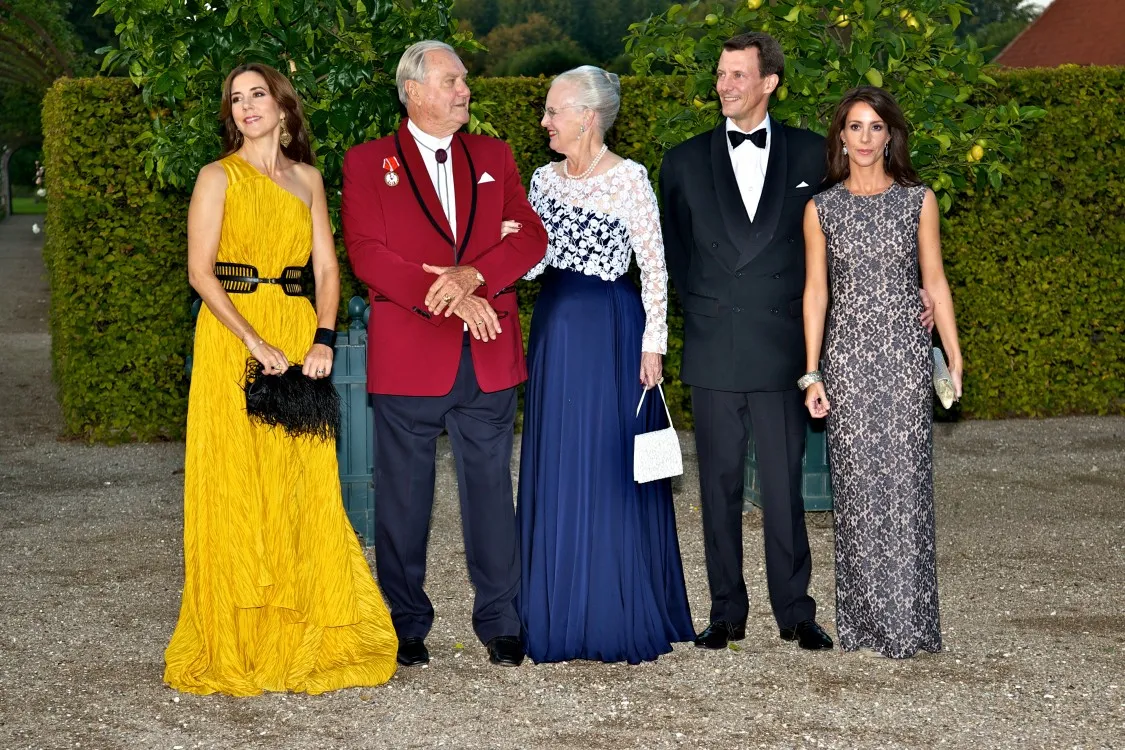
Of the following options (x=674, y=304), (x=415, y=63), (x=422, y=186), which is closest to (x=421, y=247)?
(x=422, y=186)

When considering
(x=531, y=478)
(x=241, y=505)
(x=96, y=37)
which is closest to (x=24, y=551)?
(x=241, y=505)

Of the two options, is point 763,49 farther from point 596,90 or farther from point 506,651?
point 506,651

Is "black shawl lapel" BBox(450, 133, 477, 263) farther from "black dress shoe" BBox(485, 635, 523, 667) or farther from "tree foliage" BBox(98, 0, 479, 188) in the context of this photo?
"black dress shoe" BBox(485, 635, 523, 667)

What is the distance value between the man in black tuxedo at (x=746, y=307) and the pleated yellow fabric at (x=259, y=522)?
1440 mm

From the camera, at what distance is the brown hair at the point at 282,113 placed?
463cm

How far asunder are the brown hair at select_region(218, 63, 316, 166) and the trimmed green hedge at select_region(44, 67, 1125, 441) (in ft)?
13.3

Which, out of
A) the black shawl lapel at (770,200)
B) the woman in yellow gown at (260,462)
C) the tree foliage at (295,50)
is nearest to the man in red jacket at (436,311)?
the woman in yellow gown at (260,462)

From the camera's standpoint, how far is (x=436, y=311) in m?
4.65

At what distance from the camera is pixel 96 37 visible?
57344mm

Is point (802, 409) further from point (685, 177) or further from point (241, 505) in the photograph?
point (241, 505)

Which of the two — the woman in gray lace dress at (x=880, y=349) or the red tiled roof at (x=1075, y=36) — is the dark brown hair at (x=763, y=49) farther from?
the red tiled roof at (x=1075, y=36)

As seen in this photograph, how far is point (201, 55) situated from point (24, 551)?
276 centimetres

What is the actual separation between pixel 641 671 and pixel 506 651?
0.52m

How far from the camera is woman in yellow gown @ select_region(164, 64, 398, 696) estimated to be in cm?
464
